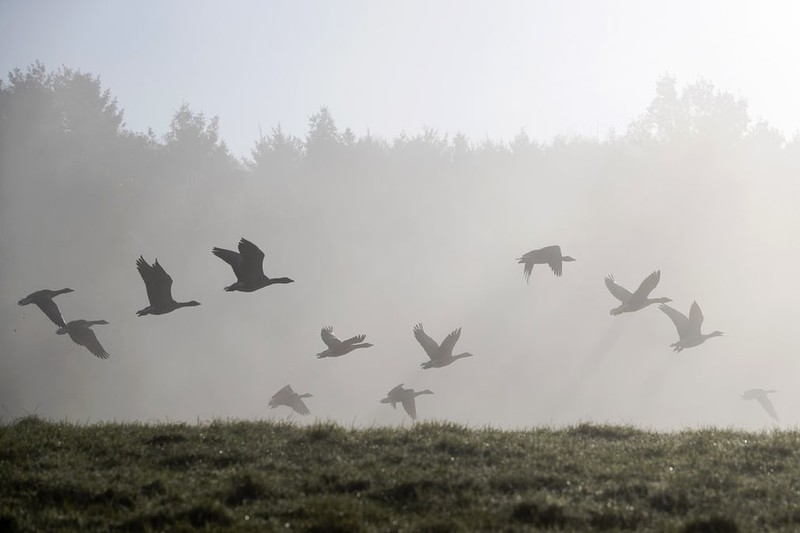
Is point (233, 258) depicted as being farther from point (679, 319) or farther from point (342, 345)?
point (679, 319)

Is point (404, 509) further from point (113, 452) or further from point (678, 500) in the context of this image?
point (113, 452)

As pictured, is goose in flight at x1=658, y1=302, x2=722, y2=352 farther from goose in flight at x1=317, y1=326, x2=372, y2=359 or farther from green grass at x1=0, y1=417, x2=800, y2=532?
green grass at x1=0, y1=417, x2=800, y2=532

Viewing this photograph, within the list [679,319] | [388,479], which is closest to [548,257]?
[679,319]

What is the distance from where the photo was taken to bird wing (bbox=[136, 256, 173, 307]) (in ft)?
55.9

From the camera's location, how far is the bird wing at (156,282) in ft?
55.9

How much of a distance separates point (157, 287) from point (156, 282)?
0.13m

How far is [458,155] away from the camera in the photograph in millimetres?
98375

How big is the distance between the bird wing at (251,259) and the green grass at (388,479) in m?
5.03

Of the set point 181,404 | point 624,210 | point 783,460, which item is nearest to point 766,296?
point 624,210

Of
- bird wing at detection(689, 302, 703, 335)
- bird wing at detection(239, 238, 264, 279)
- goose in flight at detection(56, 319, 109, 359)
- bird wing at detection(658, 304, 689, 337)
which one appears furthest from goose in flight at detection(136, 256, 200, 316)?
bird wing at detection(658, 304, 689, 337)

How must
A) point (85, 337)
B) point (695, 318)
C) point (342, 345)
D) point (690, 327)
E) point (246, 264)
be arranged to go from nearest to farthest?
point (246, 264)
point (85, 337)
point (342, 345)
point (695, 318)
point (690, 327)

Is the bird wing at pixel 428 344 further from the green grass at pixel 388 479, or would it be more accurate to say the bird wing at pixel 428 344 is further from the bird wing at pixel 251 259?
the green grass at pixel 388 479

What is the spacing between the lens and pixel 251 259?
16578 millimetres

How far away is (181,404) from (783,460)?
43237 mm
